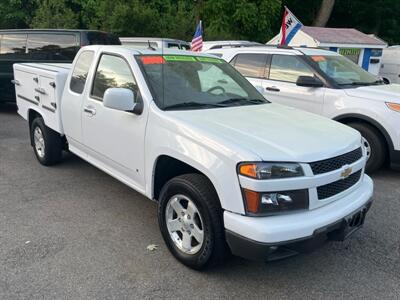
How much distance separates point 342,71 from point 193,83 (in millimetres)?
3685

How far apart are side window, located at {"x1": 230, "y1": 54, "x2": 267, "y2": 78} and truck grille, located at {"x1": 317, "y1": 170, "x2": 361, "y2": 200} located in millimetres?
4206

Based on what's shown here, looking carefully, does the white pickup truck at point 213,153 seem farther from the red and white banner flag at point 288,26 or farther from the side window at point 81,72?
the red and white banner flag at point 288,26

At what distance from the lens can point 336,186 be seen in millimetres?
3221

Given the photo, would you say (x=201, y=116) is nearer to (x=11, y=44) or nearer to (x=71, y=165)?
(x=71, y=165)

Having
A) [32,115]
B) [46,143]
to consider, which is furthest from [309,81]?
[32,115]

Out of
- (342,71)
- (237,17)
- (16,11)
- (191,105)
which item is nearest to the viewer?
(191,105)

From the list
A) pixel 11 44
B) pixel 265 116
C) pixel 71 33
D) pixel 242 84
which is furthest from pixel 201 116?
pixel 11 44

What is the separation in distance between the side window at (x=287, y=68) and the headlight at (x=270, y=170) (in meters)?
4.10

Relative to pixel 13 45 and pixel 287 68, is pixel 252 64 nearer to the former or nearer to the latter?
pixel 287 68

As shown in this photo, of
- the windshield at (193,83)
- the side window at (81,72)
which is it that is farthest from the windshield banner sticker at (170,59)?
the side window at (81,72)

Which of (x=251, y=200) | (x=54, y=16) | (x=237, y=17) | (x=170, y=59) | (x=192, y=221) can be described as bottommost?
(x=192, y=221)

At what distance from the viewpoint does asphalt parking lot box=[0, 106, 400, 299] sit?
10.4 ft

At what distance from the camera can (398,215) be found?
4.62 meters

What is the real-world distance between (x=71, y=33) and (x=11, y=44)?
1.88 m
